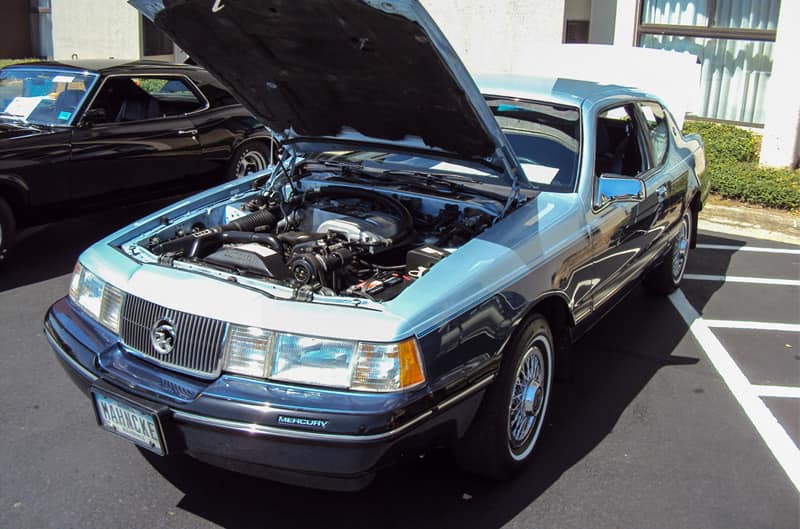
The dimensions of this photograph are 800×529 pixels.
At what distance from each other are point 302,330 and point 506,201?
148 centimetres

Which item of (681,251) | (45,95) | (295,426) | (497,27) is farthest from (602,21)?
(295,426)

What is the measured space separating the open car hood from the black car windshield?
1.42 ft

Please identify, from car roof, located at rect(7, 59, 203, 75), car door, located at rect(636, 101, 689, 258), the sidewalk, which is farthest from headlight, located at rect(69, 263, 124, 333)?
the sidewalk

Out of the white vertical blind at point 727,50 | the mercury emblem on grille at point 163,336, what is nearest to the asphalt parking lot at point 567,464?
the mercury emblem on grille at point 163,336

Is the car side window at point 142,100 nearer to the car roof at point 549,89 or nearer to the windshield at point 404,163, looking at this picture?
the windshield at point 404,163

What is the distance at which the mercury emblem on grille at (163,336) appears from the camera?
2986 millimetres

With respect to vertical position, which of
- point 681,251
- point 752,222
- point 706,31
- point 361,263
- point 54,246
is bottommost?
point 54,246

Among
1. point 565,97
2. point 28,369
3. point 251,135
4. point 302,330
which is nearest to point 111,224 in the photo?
point 251,135

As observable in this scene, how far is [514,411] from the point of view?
3.46 meters

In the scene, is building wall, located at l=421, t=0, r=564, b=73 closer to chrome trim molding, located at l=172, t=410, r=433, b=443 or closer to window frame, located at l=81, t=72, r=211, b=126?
window frame, located at l=81, t=72, r=211, b=126

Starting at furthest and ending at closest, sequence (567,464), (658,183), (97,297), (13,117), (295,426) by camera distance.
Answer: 1. (13,117)
2. (658,183)
3. (567,464)
4. (97,297)
5. (295,426)

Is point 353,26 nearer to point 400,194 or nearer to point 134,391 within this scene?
point 400,194

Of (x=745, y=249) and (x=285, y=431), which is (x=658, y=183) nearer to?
(x=745, y=249)

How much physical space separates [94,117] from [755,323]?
5.44 m
